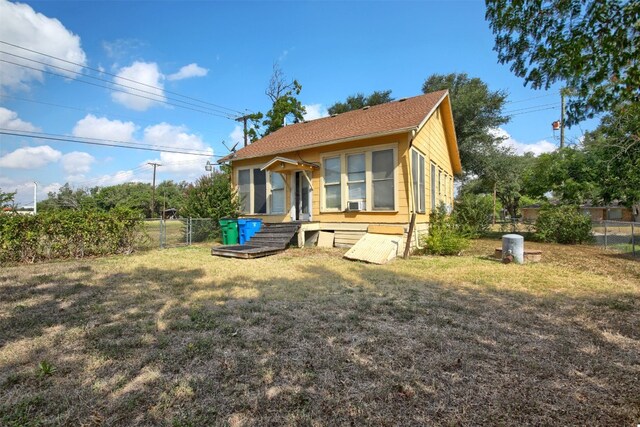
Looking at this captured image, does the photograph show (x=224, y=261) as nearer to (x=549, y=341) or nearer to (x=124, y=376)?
(x=124, y=376)

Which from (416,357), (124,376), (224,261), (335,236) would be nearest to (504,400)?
(416,357)

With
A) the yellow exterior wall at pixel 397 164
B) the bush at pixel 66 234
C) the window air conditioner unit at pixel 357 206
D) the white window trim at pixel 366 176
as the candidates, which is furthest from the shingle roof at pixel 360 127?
the bush at pixel 66 234

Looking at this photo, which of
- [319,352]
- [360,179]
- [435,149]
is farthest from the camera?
[435,149]

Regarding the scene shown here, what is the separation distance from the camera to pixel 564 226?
485 inches

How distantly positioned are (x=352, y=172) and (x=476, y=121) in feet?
52.8

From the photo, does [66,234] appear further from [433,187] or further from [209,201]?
[433,187]

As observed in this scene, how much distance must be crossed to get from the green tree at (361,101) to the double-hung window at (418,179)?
61.3 ft

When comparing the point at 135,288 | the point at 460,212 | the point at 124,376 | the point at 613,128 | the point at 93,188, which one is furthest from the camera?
the point at 93,188

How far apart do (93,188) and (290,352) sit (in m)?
81.7

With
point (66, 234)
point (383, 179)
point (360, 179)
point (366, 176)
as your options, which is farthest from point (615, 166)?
point (66, 234)

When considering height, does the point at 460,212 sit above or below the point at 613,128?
below

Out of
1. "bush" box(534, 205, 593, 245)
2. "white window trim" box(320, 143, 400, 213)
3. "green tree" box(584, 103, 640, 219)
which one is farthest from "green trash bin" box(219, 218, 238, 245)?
"green tree" box(584, 103, 640, 219)

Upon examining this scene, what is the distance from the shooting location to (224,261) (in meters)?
8.20

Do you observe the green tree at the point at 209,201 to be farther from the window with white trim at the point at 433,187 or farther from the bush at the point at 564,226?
the bush at the point at 564,226
